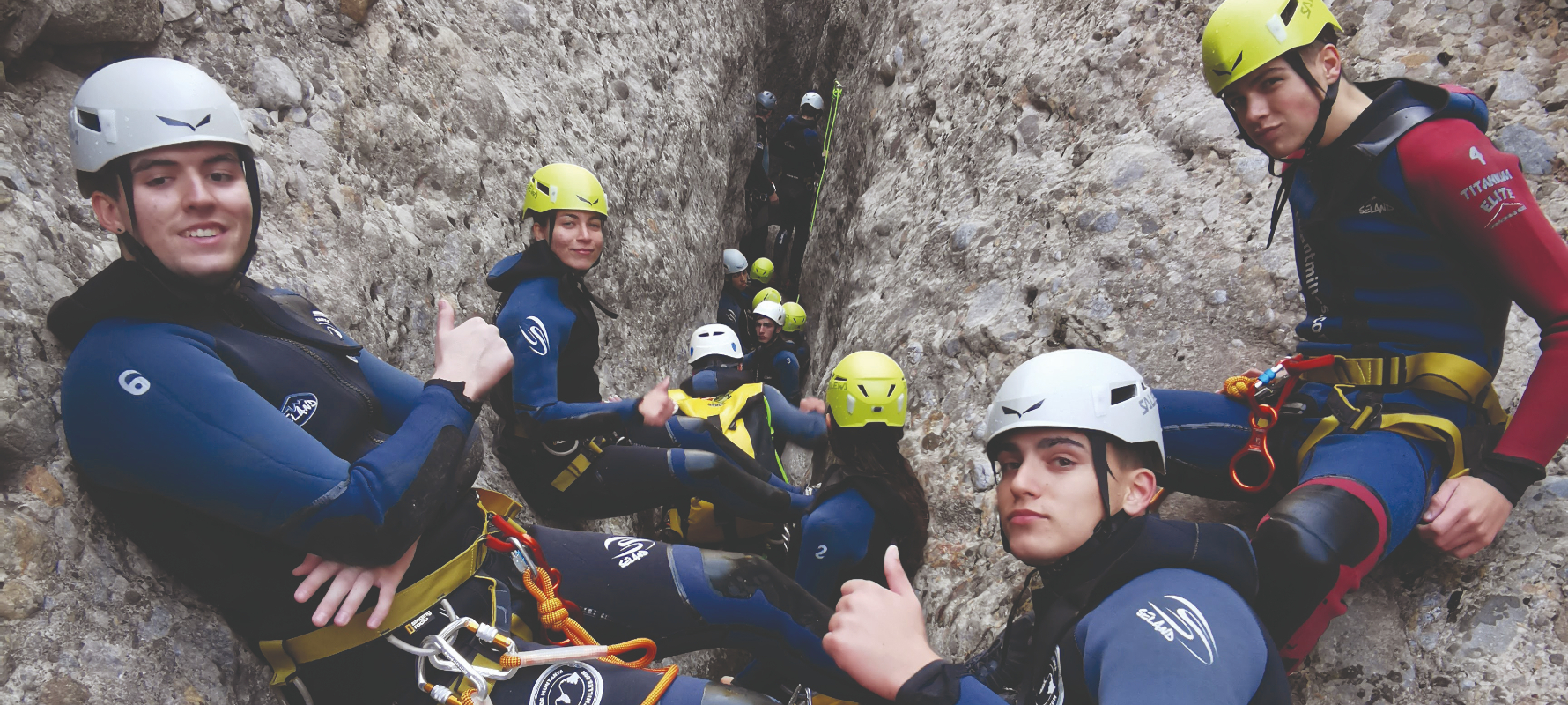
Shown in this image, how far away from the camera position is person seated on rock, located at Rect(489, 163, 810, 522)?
15.3ft

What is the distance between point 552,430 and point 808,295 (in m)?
7.14

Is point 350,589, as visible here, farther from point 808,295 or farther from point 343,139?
point 808,295

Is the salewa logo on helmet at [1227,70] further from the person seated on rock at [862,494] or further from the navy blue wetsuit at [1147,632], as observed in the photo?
the person seated on rock at [862,494]

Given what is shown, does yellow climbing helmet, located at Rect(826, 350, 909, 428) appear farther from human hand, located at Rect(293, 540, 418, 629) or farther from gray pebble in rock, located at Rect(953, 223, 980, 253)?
gray pebble in rock, located at Rect(953, 223, 980, 253)

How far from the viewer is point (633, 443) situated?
5.54m

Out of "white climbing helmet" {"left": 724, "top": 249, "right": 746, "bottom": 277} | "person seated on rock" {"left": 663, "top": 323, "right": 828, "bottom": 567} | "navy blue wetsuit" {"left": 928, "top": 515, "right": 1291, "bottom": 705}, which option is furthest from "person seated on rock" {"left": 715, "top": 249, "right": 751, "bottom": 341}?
"navy blue wetsuit" {"left": 928, "top": 515, "right": 1291, "bottom": 705}

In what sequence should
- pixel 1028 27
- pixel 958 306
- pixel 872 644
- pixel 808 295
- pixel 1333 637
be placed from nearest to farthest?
pixel 872 644, pixel 1333 637, pixel 958 306, pixel 1028 27, pixel 808 295

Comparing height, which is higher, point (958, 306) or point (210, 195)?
point (210, 195)

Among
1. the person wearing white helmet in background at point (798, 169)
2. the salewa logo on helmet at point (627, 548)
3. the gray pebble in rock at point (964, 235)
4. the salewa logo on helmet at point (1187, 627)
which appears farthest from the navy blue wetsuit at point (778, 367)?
the salewa logo on helmet at point (1187, 627)

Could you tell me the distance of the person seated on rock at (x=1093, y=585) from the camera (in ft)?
5.71

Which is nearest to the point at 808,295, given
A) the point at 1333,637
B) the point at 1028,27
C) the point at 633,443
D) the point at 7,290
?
the point at 1028,27

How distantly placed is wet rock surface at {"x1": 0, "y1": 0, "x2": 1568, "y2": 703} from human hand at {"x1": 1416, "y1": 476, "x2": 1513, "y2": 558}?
0.31 metres

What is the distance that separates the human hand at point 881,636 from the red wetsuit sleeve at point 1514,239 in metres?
2.25

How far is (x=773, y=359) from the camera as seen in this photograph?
10.4m
